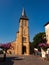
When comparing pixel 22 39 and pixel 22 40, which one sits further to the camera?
pixel 22 39

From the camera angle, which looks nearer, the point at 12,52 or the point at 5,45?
the point at 5,45

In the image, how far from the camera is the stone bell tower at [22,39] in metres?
54.5

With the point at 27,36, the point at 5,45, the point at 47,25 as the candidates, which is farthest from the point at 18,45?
the point at 5,45

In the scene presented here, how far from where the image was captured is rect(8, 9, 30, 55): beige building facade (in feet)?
179

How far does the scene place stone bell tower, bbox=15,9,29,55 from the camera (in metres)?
54.5

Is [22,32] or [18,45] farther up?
A: [22,32]

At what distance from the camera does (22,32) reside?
56594mm

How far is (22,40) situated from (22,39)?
0.43 metres

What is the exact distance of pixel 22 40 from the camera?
5553cm

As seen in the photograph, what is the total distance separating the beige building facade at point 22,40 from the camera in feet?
179

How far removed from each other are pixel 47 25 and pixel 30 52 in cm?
1939

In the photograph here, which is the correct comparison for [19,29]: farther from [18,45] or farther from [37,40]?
[37,40]

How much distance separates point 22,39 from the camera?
5566cm

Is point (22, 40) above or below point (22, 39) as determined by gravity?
below
